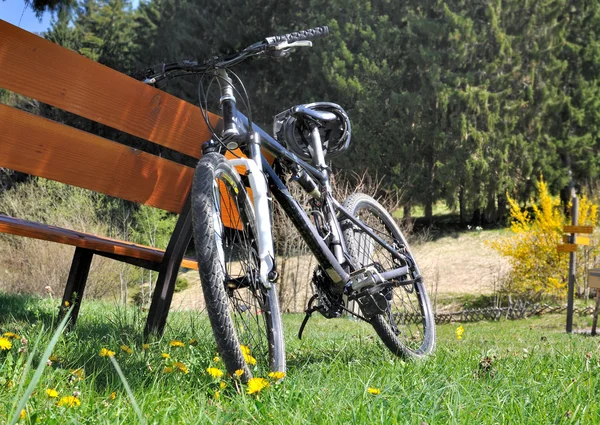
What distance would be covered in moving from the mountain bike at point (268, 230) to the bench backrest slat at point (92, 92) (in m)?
0.19

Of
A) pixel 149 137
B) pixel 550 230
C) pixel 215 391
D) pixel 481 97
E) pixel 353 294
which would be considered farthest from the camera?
pixel 481 97

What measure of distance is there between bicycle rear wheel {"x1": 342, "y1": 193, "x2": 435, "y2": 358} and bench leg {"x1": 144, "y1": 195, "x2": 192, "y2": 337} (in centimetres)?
66

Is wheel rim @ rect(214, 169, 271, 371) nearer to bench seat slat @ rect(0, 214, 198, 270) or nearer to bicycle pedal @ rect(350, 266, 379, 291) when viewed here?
bicycle pedal @ rect(350, 266, 379, 291)

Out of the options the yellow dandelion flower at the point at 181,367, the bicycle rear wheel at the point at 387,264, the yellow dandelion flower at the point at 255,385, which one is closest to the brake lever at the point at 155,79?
the bicycle rear wheel at the point at 387,264

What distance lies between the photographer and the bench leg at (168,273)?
2910 mm

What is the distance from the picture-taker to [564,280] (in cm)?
1530

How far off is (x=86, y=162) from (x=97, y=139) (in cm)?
10

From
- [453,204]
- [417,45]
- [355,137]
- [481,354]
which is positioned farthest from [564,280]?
[481,354]

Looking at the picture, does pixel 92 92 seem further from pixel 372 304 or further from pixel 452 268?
pixel 452 268

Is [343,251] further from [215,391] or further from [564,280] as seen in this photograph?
[564,280]

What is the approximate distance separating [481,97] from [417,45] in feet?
8.91

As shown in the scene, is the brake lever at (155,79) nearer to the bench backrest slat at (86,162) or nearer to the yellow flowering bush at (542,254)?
the bench backrest slat at (86,162)

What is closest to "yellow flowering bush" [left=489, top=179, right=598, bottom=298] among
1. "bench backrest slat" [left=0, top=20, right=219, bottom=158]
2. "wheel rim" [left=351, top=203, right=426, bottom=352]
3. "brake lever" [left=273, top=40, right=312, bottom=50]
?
"wheel rim" [left=351, top=203, right=426, bottom=352]

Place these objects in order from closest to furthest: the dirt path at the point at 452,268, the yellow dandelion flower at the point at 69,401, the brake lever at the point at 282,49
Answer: the yellow dandelion flower at the point at 69,401 < the brake lever at the point at 282,49 < the dirt path at the point at 452,268
